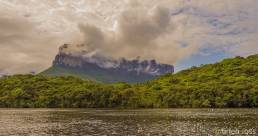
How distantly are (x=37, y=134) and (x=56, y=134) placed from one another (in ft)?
14.3

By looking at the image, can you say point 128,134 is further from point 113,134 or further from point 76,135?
point 76,135

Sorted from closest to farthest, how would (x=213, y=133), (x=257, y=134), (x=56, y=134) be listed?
(x=257, y=134) < (x=213, y=133) < (x=56, y=134)

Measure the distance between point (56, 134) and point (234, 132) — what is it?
39007mm

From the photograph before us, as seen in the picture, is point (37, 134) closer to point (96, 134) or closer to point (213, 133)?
point (96, 134)

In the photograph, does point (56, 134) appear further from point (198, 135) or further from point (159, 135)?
point (198, 135)

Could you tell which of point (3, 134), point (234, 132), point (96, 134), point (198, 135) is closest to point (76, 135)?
point (96, 134)

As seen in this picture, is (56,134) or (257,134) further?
(56,134)

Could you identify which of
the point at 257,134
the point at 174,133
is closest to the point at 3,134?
the point at 174,133

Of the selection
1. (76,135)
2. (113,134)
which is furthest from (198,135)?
(76,135)

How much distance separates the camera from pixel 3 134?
83.8m

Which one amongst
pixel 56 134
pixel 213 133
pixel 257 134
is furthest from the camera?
pixel 56 134

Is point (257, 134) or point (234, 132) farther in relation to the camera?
point (234, 132)

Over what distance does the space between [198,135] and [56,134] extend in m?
31.5

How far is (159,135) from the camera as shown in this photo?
76688mm
